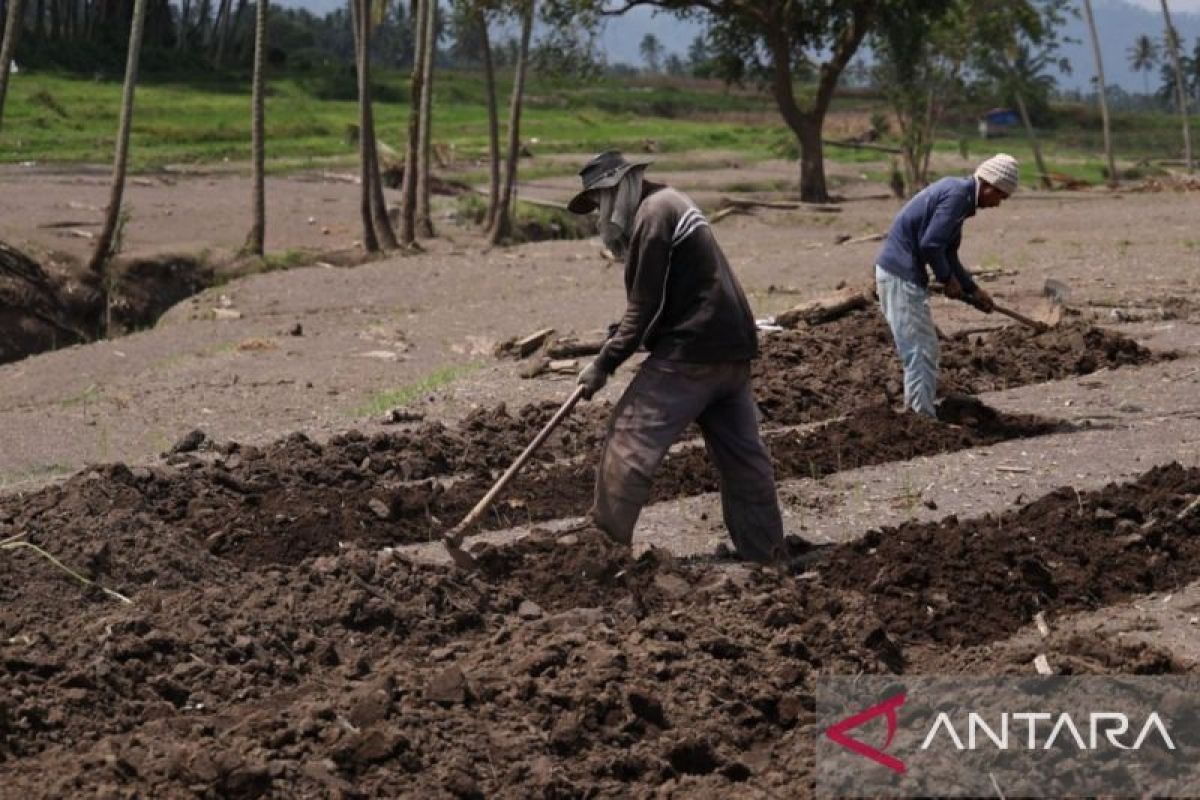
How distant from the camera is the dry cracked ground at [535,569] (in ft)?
22.7

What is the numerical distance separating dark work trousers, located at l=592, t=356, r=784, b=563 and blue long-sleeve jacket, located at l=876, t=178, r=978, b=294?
2.76 metres

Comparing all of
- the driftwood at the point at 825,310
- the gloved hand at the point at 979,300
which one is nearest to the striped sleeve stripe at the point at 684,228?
the gloved hand at the point at 979,300

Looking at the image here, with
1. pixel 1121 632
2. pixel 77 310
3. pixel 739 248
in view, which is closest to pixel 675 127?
pixel 739 248

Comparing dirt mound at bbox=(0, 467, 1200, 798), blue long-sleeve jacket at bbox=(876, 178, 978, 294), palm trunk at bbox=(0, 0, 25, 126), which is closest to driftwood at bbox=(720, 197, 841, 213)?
palm trunk at bbox=(0, 0, 25, 126)

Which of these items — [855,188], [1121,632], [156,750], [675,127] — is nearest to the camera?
[156,750]

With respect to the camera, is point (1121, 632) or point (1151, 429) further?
point (1151, 429)

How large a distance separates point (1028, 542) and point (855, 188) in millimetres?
33407

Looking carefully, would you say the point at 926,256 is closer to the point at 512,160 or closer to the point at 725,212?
the point at 512,160

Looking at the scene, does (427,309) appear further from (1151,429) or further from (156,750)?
(156,750)

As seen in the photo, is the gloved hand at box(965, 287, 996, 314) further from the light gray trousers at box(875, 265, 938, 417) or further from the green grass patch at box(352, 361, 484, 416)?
the green grass patch at box(352, 361, 484, 416)

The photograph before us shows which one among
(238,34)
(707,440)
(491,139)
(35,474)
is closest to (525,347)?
(35,474)

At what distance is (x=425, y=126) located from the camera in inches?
1082

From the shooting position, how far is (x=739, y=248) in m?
25.9

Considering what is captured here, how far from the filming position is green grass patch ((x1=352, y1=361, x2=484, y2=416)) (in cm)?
1505
